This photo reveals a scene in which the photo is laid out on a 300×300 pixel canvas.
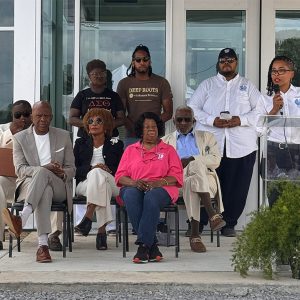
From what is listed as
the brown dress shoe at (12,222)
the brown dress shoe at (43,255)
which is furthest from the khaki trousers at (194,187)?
the brown dress shoe at (12,222)

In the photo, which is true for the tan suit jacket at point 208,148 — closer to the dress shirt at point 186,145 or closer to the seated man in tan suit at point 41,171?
the dress shirt at point 186,145

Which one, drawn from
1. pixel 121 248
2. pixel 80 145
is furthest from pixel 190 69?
pixel 121 248

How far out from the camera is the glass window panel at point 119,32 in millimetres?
8227

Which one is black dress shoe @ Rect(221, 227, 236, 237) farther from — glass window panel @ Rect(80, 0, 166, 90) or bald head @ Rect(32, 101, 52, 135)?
bald head @ Rect(32, 101, 52, 135)

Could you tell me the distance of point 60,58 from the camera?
8.27 metres

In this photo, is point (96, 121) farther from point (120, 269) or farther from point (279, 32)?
point (279, 32)

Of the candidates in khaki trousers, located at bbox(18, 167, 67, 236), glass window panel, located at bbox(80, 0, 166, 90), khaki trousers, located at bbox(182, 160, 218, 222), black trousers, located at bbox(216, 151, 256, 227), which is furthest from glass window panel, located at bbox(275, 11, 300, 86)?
khaki trousers, located at bbox(18, 167, 67, 236)

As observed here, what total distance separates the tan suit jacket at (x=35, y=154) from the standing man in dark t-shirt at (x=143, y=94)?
3.35 ft

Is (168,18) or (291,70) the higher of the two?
(168,18)

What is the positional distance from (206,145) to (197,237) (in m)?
0.93

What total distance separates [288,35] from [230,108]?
1103 millimetres

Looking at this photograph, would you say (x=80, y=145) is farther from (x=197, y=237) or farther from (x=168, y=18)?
(x=168, y=18)

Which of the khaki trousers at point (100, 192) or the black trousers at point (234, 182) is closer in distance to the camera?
the khaki trousers at point (100, 192)

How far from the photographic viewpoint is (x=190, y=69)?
27.2 ft
